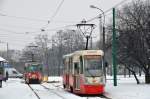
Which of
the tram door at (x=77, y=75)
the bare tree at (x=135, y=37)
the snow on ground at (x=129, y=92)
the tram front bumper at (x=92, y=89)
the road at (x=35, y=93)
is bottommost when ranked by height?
the road at (x=35, y=93)

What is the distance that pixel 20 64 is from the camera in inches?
4978

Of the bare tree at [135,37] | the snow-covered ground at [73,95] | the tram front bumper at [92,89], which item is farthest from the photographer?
the bare tree at [135,37]

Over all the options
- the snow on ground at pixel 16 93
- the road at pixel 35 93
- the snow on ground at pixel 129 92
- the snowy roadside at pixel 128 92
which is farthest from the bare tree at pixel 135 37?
the snow on ground at pixel 16 93

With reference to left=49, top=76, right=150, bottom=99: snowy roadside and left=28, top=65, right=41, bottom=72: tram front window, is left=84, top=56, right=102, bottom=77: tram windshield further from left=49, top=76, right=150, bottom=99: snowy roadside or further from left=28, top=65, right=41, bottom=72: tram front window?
left=28, top=65, right=41, bottom=72: tram front window

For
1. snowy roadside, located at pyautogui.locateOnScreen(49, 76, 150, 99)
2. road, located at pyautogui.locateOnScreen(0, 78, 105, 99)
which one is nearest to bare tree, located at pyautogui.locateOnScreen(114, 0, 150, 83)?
snowy roadside, located at pyautogui.locateOnScreen(49, 76, 150, 99)

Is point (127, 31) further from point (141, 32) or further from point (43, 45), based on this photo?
point (43, 45)

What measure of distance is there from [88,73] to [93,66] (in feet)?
2.25

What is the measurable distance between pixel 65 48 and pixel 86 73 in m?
70.6

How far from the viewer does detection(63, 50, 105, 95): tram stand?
105 feet

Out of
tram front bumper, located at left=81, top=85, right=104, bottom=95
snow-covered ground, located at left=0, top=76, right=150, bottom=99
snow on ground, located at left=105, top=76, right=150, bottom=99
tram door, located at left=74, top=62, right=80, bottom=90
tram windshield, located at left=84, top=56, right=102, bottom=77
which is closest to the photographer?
snow on ground, located at left=105, top=76, right=150, bottom=99

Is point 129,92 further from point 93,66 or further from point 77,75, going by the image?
point 77,75

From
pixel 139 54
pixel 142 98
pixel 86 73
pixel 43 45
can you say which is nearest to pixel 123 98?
pixel 142 98

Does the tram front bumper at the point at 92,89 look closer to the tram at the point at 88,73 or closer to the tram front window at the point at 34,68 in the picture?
the tram at the point at 88,73

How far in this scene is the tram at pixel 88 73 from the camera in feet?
105
